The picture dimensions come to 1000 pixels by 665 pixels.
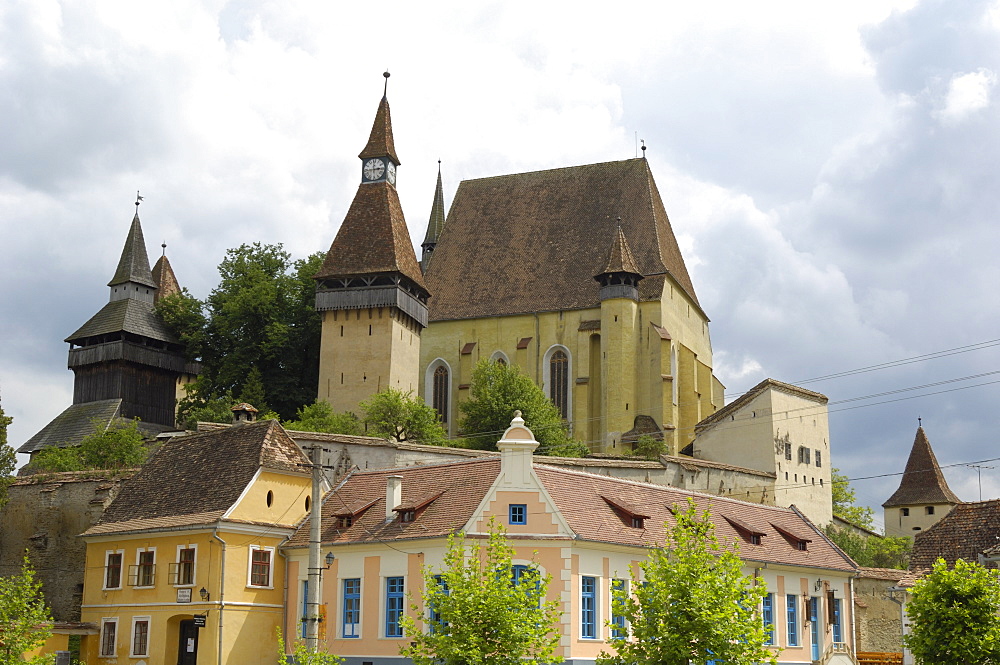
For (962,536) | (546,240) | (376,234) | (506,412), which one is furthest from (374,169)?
(962,536)

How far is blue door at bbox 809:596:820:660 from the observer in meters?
40.8

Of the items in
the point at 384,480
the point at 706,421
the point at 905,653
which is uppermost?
the point at 706,421

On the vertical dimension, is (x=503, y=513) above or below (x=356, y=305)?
below

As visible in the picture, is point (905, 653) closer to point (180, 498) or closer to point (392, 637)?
point (392, 637)

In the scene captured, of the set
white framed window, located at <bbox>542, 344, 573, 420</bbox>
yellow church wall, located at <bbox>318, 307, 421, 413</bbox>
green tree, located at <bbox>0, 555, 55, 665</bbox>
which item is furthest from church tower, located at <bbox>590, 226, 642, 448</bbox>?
green tree, located at <bbox>0, 555, 55, 665</bbox>

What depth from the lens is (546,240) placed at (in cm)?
7844

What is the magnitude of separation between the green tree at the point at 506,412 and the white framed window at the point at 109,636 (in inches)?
1016

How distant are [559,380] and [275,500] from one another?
35551 millimetres

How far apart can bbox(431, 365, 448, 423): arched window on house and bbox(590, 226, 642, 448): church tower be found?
945 centimetres

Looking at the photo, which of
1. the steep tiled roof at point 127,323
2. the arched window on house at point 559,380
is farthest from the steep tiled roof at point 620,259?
the steep tiled roof at point 127,323

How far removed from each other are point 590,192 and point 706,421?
19804mm

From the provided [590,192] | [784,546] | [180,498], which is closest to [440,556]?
[180,498]

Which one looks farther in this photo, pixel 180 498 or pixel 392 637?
pixel 180 498

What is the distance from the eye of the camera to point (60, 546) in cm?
4506
